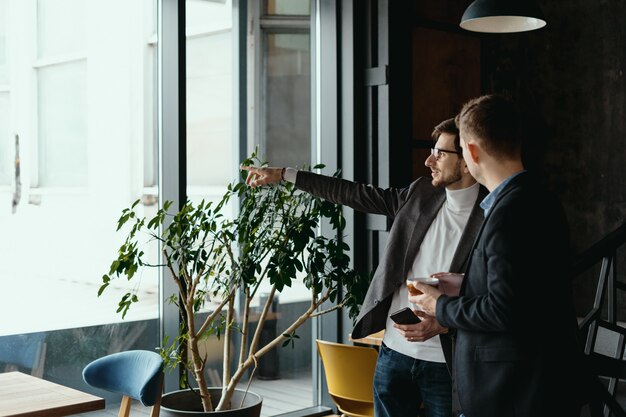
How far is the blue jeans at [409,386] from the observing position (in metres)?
2.78

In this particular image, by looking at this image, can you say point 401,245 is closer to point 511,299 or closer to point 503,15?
point 511,299

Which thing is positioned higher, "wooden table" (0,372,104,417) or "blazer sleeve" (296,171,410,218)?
"blazer sleeve" (296,171,410,218)

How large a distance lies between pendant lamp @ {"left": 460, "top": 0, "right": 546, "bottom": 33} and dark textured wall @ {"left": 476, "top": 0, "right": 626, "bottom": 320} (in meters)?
1.68

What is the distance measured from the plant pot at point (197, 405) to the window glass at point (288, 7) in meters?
2.19

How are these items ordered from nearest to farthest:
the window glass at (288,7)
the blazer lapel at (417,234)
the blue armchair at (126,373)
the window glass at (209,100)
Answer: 1. the blazer lapel at (417,234)
2. the blue armchair at (126,373)
3. the window glass at (209,100)
4. the window glass at (288,7)

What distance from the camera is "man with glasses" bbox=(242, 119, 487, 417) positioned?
2.78 metres

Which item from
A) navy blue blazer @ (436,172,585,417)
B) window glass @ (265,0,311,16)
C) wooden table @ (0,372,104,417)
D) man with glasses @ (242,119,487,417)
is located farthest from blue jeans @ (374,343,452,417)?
window glass @ (265,0,311,16)

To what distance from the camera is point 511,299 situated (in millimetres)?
1994

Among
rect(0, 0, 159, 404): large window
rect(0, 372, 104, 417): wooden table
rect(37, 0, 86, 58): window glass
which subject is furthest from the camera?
rect(37, 0, 86, 58): window glass

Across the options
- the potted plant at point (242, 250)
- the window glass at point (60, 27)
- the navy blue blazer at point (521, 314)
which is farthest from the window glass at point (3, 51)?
the navy blue blazer at point (521, 314)

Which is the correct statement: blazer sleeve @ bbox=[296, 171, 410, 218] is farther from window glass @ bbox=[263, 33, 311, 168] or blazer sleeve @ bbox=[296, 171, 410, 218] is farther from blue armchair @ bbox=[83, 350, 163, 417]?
window glass @ bbox=[263, 33, 311, 168]

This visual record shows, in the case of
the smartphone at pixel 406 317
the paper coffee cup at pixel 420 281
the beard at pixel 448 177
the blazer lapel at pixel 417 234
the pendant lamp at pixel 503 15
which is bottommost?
the smartphone at pixel 406 317

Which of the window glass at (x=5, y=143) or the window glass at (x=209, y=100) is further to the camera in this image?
the window glass at (x=209, y=100)

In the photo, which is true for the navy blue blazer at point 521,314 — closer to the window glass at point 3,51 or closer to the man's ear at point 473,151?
the man's ear at point 473,151
